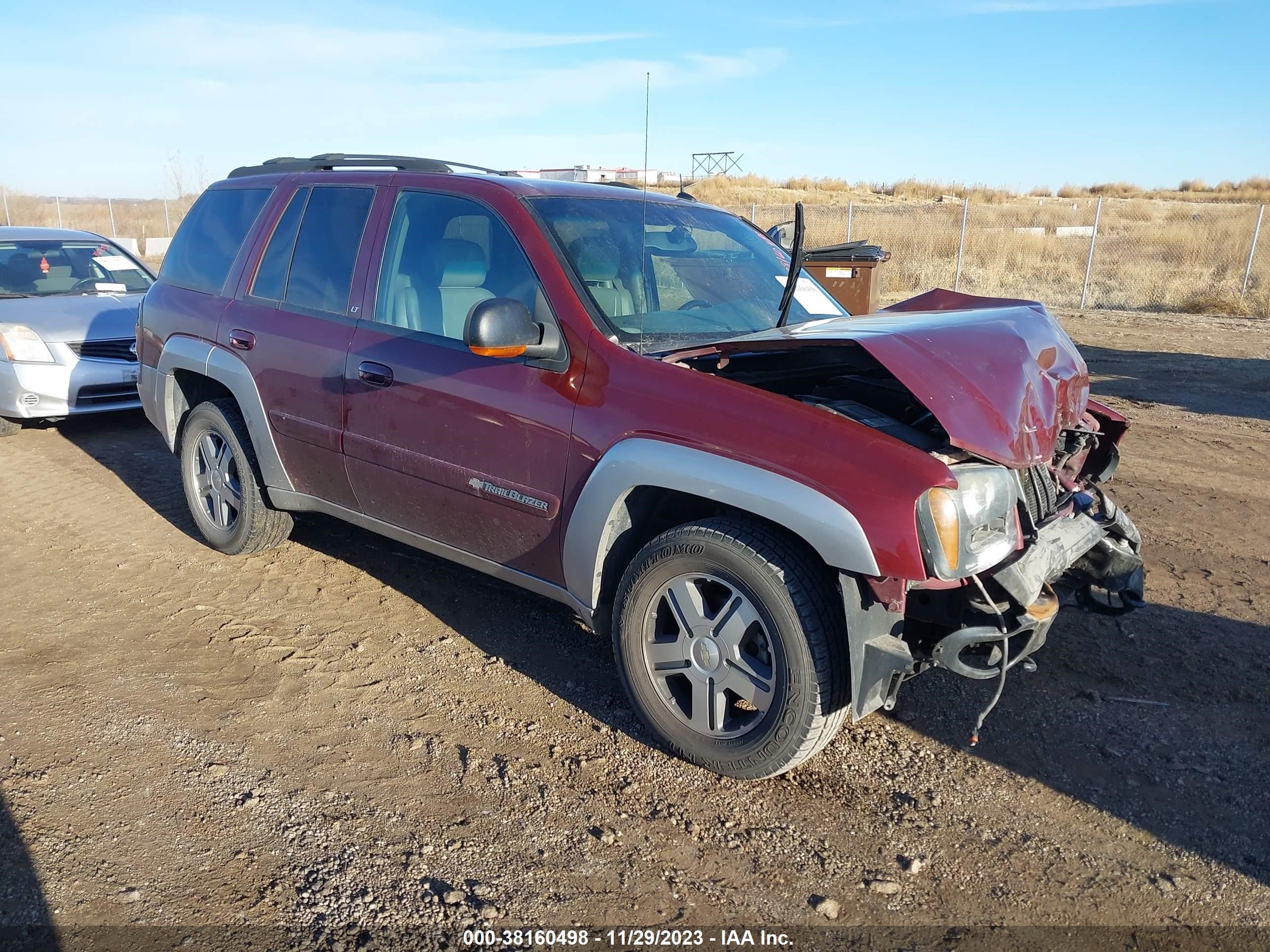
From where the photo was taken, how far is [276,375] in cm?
443

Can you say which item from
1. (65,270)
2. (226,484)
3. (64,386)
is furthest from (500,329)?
(65,270)

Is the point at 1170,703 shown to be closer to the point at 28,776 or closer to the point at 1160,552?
the point at 1160,552

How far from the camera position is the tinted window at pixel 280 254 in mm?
4531

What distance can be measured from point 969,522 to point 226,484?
12.9 feet

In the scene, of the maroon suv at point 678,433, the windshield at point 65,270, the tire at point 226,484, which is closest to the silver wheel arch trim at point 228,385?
the maroon suv at point 678,433

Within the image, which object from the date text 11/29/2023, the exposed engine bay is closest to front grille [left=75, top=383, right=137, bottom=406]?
the exposed engine bay

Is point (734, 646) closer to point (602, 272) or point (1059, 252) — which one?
point (602, 272)

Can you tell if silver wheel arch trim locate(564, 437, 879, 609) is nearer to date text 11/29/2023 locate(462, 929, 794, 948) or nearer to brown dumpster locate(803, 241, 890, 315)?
date text 11/29/2023 locate(462, 929, 794, 948)

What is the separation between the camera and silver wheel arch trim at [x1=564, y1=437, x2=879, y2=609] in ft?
9.04

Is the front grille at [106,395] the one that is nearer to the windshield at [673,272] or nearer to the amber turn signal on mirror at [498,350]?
the windshield at [673,272]

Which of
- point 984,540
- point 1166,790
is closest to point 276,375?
point 984,540

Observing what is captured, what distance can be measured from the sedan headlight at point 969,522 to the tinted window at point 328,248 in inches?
108

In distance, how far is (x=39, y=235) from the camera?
8805 mm

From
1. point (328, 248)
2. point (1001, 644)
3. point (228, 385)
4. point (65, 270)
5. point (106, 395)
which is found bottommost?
point (106, 395)
